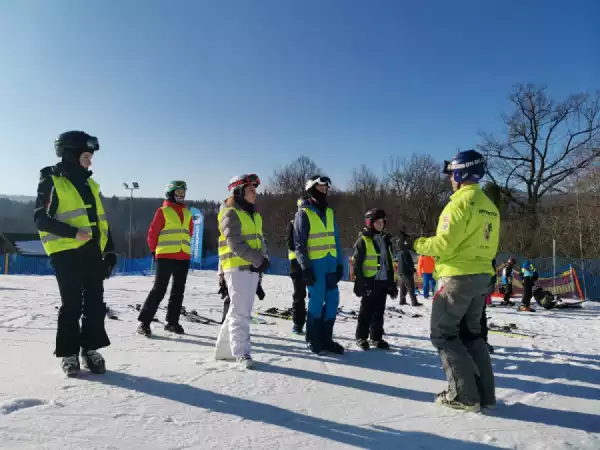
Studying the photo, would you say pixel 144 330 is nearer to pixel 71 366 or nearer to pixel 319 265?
pixel 71 366

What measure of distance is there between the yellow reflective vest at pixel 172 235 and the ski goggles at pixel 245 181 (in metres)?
1.61

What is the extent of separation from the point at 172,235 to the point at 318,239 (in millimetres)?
2050

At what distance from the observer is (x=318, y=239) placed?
5.08m

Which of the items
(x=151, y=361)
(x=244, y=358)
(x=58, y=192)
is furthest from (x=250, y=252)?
(x=58, y=192)

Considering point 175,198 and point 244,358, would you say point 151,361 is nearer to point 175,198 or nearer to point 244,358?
point 244,358

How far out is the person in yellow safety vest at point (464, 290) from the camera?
329 cm

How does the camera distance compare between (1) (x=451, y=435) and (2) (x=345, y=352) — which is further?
(2) (x=345, y=352)

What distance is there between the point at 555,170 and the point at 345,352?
119 ft

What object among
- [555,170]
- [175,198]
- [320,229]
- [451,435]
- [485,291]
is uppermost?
[555,170]

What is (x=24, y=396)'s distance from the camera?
311cm

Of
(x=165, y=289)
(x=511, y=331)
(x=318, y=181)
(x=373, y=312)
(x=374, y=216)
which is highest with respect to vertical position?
(x=318, y=181)

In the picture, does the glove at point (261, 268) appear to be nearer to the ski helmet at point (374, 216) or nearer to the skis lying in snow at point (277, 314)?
the ski helmet at point (374, 216)

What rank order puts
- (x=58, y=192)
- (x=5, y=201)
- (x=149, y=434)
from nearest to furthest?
(x=149, y=434)
(x=58, y=192)
(x=5, y=201)

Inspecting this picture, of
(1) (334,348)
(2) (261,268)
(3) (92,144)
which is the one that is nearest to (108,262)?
(3) (92,144)
